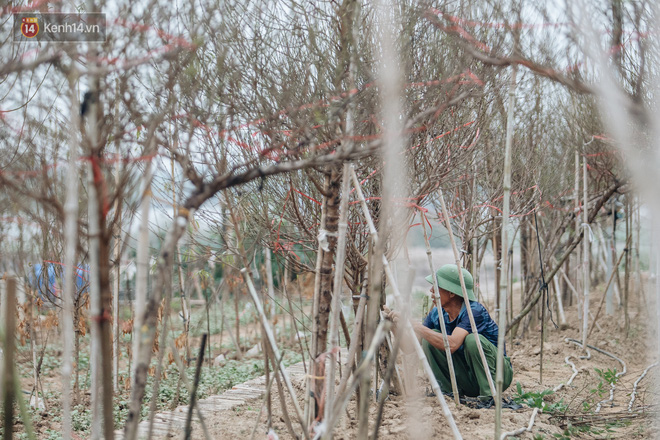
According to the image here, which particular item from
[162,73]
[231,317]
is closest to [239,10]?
[162,73]

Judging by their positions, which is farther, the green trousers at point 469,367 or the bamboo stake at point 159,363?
the green trousers at point 469,367

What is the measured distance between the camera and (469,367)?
3.95 meters

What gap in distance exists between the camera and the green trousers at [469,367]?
381 centimetres

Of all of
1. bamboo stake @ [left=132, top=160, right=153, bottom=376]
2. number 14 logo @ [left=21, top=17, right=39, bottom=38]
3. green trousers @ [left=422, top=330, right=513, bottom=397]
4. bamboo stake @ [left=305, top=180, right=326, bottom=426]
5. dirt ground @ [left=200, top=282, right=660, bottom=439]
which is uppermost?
number 14 logo @ [left=21, top=17, right=39, bottom=38]

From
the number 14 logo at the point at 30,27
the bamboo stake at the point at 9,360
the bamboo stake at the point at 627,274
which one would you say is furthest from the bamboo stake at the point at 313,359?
the bamboo stake at the point at 627,274

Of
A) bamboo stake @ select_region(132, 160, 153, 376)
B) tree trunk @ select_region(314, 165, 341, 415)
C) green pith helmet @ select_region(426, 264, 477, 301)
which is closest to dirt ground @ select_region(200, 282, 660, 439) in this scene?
tree trunk @ select_region(314, 165, 341, 415)

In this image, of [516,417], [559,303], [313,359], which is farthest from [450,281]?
[559,303]

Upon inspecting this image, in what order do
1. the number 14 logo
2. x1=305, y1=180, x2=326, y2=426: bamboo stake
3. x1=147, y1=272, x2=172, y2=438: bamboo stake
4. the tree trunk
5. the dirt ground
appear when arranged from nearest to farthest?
x1=147, y1=272, x2=172, y2=438: bamboo stake, the number 14 logo, x1=305, y1=180, x2=326, y2=426: bamboo stake, the tree trunk, the dirt ground

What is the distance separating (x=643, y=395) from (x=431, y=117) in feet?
11.5

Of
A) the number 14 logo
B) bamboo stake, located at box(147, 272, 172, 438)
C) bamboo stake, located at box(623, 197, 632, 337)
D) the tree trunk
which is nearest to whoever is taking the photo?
bamboo stake, located at box(147, 272, 172, 438)

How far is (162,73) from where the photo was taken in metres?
2.04

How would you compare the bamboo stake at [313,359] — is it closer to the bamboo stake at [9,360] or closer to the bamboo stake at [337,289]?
the bamboo stake at [337,289]

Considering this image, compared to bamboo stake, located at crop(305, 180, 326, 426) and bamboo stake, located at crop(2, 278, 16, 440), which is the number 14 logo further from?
bamboo stake, located at crop(305, 180, 326, 426)

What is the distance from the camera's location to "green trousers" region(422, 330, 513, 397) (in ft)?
12.5
